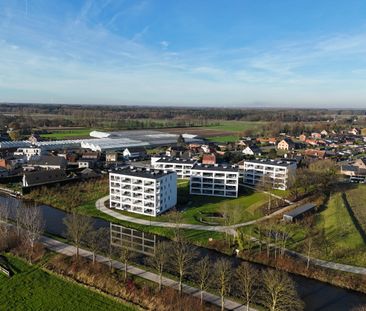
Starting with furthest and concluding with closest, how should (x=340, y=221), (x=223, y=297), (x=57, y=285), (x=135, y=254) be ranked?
(x=340, y=221) → (x=135, y=254) → (x=57, y=285) → (x=223, y=297)

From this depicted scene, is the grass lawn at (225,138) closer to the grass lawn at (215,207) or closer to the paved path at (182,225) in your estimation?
the grass lawn at (215,207)

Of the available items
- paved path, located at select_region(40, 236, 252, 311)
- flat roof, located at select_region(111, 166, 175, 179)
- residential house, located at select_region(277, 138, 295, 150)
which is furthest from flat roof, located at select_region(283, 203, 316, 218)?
residential house, located at select_region(277, 138, 295, 150)

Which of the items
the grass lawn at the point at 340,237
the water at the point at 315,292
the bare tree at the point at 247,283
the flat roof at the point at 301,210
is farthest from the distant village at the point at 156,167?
the bare tree at the point at 247,283

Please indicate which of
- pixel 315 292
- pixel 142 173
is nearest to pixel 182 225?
pixel 142 173

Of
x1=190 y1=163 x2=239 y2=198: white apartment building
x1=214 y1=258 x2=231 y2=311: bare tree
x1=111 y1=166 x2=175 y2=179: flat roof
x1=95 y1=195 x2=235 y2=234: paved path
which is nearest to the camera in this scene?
x1=214 y1=258 x2=231 y2=311: bare tree

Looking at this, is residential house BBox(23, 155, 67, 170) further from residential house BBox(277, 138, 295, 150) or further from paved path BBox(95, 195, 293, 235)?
residential house BBox(277, 138, 295, 150)

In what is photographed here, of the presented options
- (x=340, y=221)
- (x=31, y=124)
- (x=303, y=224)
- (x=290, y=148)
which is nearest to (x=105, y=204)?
(x=303, y=224)

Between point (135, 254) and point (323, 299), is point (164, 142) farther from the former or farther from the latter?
point (323, 299)
